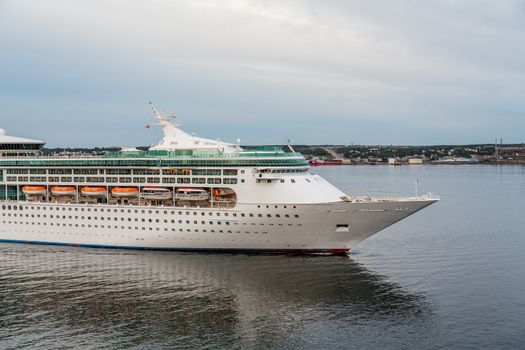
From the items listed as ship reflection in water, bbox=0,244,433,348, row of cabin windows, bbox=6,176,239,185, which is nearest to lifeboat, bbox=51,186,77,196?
row of cabin windows, bbox=6,176,239,185

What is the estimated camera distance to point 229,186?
34.2m

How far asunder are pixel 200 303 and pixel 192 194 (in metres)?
9.96

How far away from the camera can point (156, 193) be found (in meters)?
35.5

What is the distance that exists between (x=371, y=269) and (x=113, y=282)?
12.7m

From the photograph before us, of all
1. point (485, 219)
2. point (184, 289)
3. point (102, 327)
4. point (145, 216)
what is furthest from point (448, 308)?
point (485, 219)

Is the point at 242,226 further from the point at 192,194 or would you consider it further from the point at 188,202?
the point at 188,202

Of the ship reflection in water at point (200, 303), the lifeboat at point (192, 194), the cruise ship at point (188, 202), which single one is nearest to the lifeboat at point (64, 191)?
the cruise ship at point (188, 202)

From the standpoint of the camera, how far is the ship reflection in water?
72.5ft

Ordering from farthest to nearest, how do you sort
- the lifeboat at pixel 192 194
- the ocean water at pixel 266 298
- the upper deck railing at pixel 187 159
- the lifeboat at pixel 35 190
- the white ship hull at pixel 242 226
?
the lifeboat at pixel 35 190, the lifeboat at pixel 192 194, the upper deck railing at pixel 187 159, the white ship hull at pixel 242 226, the ocean water at pixel 266 298

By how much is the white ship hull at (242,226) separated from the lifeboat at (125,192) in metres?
0.89

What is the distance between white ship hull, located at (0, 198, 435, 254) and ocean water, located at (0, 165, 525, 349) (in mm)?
760

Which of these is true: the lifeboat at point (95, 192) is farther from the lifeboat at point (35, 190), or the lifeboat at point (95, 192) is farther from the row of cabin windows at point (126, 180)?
the lifeboat at point (35, 190)

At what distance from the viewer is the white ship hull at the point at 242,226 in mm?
32875

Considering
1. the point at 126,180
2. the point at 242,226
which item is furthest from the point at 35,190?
the point at 242,226
